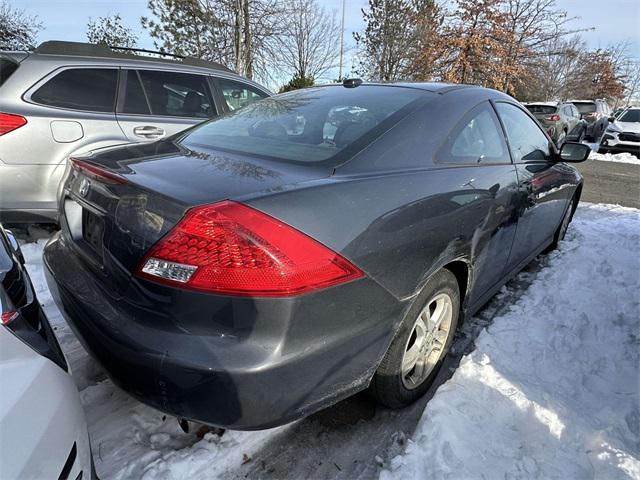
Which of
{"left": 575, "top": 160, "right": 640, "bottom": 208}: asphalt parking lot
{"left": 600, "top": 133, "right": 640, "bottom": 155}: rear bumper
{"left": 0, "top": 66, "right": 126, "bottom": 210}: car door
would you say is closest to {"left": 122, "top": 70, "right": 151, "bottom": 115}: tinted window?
{"left": 0, "top": 66, "right": 126, "bottom": 210}: car door

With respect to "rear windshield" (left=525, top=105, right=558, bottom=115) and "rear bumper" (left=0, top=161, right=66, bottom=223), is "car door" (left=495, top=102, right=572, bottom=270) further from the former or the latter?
"rear windshield" (left=525, top=105, right=558, bottom=115)

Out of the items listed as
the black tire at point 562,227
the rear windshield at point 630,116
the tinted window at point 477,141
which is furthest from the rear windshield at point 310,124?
the rear windshield at point 630,116

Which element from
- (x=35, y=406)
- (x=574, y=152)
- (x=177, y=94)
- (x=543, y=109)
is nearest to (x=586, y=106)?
(x=543, y=109)

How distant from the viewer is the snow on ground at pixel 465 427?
179 centimetres

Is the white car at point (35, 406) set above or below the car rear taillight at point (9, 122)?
below

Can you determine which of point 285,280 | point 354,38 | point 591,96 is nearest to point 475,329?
point 285,280

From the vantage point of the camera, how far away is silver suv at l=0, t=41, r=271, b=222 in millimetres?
3547

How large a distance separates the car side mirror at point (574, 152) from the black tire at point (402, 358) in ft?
7.33

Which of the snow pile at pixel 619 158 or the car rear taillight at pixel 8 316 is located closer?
the car rear taillight at pixel 8 316

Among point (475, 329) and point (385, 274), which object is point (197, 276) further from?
point (475, 329)

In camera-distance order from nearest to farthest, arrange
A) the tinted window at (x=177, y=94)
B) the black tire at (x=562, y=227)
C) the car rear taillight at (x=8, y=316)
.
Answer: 1. the car rear taillight at (x=8, y=316)
2. the black tire at (x=562, y=227)
3. the tinted window at (x=177, y=94)

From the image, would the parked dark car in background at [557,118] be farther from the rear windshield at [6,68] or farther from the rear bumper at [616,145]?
the rear windshield at [6,68]

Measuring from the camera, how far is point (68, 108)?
380cm

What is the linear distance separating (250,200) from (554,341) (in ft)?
7.82
